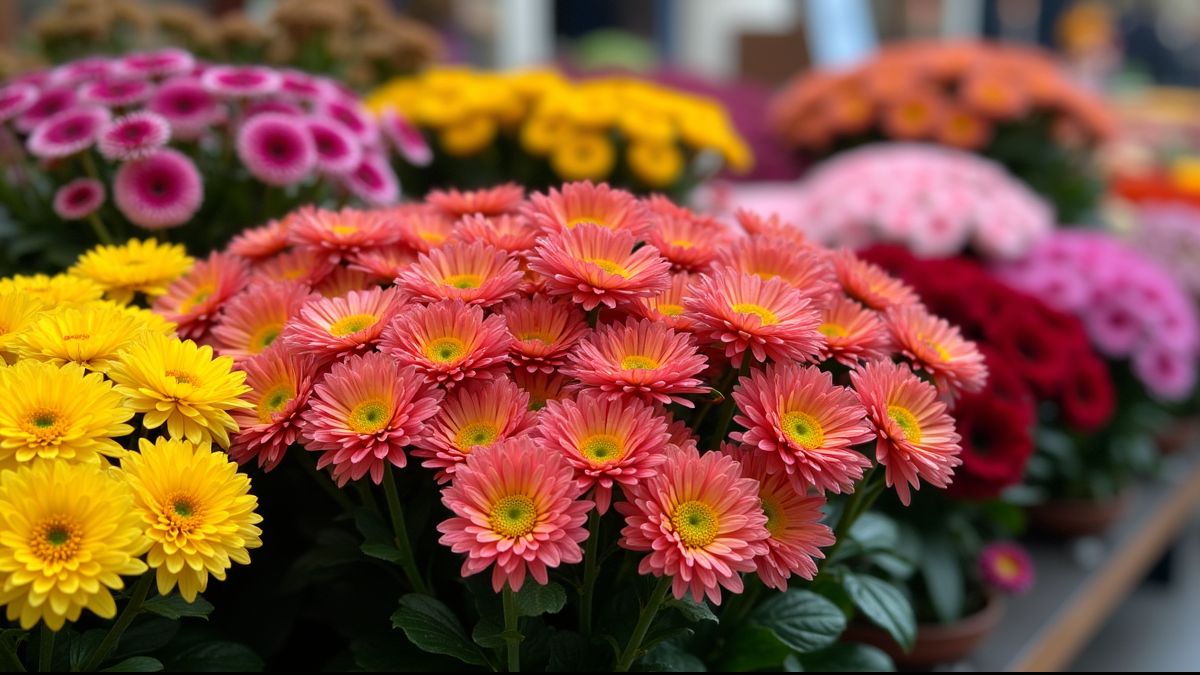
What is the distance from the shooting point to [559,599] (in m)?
0.56

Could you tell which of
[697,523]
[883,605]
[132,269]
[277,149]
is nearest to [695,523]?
[697,523]

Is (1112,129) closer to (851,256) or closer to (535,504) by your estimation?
(851,256)

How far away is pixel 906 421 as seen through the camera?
1.96ft

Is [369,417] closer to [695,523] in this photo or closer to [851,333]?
[695,523]

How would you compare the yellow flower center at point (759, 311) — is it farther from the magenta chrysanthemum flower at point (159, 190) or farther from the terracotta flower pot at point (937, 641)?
the magenta chrysanthemum flower at point (159, 190)

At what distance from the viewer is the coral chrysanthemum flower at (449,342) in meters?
0.56

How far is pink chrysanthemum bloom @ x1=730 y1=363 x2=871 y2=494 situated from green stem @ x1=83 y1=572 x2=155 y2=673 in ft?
1.10

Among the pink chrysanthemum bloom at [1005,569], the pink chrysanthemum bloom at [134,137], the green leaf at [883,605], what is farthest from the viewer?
the pink chrysanthemum bloom at [1005,569]

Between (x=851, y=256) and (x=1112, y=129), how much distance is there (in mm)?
1739

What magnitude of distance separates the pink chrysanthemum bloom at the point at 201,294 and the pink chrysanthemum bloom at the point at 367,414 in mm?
Answer: 183

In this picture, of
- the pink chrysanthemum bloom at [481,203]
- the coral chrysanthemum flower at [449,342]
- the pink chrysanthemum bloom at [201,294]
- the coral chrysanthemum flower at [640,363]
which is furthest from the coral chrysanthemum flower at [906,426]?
the pink chrysanthemum bloom at [201,294]

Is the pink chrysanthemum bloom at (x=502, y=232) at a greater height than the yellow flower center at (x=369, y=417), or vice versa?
the pink chrysanthemum bloom at (x=502, y=232)

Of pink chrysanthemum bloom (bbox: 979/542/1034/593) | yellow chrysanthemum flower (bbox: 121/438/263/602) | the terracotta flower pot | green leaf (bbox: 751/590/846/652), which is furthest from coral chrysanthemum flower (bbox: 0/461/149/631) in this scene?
pink chrysanthemum bloom (bbox: 979/542/1034/593)

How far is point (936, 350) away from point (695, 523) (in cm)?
26
